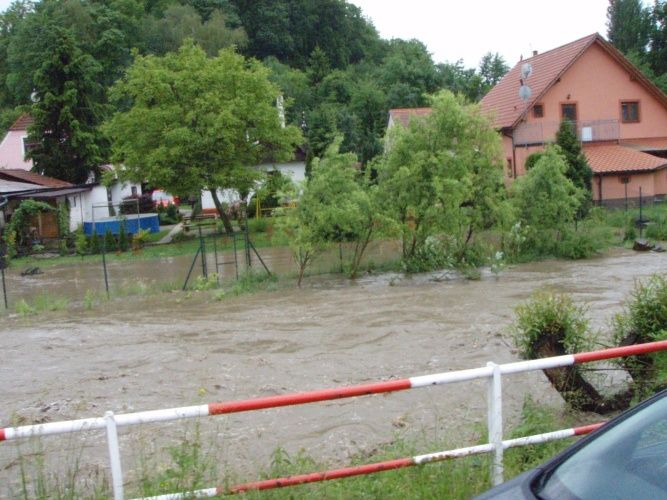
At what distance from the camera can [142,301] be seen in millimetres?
20781

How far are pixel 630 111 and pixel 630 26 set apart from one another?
43.8 metres

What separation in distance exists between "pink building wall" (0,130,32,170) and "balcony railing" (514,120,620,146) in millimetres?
37721

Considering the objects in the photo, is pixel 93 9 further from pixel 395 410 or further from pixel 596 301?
pixel 395 410

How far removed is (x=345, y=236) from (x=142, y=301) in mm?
6052

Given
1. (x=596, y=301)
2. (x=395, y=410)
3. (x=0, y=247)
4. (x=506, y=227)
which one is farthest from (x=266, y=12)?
(x=395, y=410)

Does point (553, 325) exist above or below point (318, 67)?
below

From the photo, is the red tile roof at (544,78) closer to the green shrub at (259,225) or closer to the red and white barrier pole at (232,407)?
the green shrub at (259,225)

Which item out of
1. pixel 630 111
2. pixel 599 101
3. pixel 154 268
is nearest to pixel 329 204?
pixel 154 268

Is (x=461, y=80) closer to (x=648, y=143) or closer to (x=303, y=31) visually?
(x=648, y=143)

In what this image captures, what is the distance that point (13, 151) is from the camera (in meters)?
57.3

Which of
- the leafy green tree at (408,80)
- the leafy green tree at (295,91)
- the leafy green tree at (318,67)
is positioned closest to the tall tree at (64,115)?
the leafy green tree at (295,91)

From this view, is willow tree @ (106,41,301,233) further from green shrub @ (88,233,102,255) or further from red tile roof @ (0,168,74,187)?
red tile roof @ (0,168,74,187)

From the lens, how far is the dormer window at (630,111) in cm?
4059

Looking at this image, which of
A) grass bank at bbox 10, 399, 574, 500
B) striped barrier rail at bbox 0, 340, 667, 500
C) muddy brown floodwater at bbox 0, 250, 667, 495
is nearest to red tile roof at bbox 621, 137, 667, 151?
muddy brown floodwater at bbox 0, 250, 667, 495
